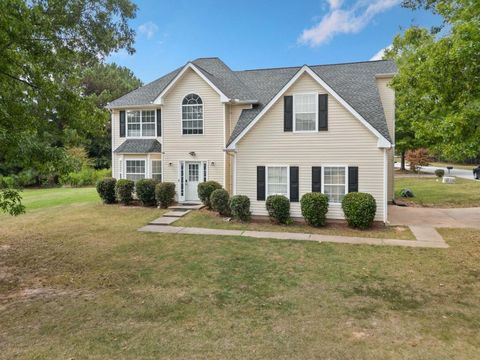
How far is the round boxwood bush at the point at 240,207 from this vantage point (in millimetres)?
13969

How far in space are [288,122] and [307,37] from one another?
47.0ft

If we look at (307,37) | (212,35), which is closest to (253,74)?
(212,35)

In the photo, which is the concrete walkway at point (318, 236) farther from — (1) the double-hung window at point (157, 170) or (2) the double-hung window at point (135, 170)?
(2) the double-hung window at point (135, 170)

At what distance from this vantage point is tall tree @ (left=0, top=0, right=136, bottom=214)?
275 inches

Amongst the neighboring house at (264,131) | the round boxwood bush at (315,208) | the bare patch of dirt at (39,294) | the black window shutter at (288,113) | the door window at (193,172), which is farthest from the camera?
the door window at (193,172)

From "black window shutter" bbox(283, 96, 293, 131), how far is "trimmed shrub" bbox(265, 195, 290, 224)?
3094 mm

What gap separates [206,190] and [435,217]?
10573 mm

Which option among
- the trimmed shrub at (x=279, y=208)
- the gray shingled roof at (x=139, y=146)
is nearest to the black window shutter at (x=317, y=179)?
→ the trimmed shrub at (x=279, y=208)

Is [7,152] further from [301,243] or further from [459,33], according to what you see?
[459,33]

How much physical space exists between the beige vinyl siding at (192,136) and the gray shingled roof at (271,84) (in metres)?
0.79

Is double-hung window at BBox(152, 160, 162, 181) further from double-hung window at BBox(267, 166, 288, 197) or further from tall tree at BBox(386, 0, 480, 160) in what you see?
tall tree at BBox(386, 0, 480, 160)

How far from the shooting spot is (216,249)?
33.4 feet

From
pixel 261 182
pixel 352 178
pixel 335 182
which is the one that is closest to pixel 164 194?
pixel 261 182

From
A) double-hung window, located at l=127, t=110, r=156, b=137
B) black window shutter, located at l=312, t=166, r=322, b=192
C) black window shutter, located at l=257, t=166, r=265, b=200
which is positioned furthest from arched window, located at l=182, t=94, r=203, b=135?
black window shutter, located at l=312, t=166, r=322, b=192
